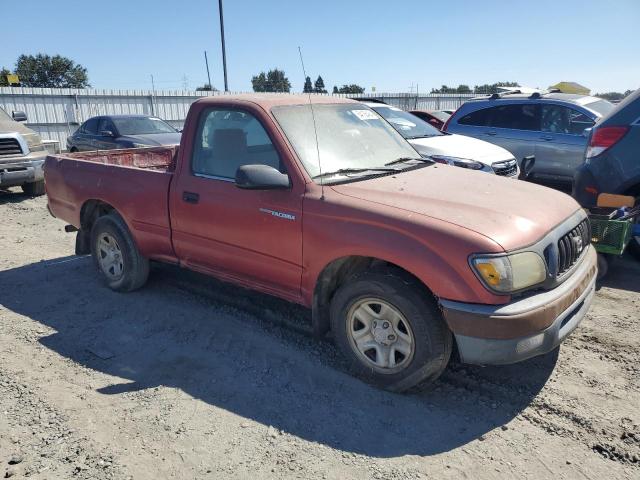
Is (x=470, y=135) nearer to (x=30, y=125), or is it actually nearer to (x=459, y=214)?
(x=459, y=214)

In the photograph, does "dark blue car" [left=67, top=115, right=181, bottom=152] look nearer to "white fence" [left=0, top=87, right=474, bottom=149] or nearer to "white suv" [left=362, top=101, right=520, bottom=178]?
"white fence" [left=0, top=87, right=474, bottom=149]

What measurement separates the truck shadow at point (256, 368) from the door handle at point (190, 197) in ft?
3.52

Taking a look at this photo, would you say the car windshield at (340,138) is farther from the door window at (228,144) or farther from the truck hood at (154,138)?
the truck hood at (154,138)

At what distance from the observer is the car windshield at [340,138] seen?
3.77 metres

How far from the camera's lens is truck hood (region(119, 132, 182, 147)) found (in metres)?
11.8

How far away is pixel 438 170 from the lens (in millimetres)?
4270

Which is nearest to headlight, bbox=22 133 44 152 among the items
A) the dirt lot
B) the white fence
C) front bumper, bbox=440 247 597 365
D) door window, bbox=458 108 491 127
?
the white fence

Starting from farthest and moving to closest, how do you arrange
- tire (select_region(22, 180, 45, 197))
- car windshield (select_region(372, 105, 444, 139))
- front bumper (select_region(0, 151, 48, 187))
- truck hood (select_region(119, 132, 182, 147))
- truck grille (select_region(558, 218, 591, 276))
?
truck hood (select_region(119, 132, 182, 147)) → tire (select_region(22, 180, 45, 197)) → front bumper (select_region(0, 151, 48, 187)) → car windshield (select_region(372, 105, 444, 139)) → truck grille (select_region(558, 218, 591, 276))

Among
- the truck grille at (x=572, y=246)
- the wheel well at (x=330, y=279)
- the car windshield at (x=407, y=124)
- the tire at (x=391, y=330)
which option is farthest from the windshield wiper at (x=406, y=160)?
the car windshield at (x=407, y=124)

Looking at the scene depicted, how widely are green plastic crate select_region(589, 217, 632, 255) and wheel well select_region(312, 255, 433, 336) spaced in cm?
263

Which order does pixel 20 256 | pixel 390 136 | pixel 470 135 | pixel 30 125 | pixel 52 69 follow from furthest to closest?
pixel 52 69 < pixel 30 125 < pixel 470 135 < pixel 20 256 < pixel 390 136

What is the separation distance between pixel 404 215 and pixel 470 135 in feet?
23.0

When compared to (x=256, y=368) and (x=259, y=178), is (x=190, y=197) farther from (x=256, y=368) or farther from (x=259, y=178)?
(x=256, y=368)

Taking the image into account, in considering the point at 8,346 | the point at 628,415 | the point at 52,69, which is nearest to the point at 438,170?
the point at 628,415
